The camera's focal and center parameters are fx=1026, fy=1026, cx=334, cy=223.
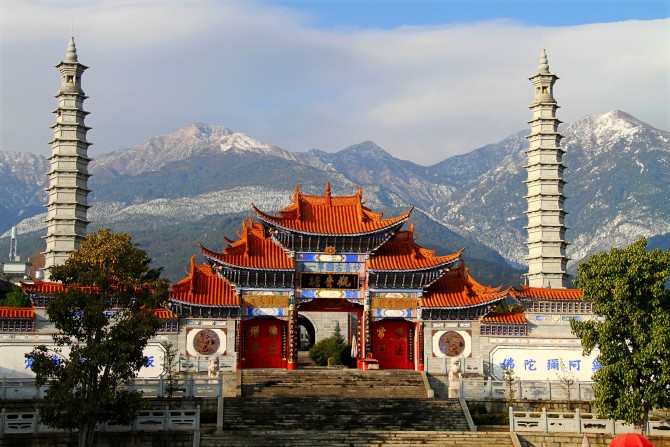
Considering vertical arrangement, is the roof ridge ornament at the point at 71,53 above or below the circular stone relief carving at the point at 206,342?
above

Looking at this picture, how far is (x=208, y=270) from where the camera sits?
4338cm

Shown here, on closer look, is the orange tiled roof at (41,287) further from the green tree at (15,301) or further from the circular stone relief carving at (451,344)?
the circular stone relief carving at (451,344)

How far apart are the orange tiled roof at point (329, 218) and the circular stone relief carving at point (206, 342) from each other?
5157 millimetres

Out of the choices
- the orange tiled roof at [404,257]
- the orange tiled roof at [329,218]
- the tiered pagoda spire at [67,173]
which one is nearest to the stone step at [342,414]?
the orange tiled roof at [404,257]

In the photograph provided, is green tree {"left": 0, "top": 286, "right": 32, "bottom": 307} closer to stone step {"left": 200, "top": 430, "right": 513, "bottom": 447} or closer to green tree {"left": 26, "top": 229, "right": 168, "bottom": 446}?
green tree {"left": 26, "top": 229, "right": 168, "bottom": 446}

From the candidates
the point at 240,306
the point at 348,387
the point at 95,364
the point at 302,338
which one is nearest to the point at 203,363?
the point at 240,306

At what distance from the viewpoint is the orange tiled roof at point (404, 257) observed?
4253cm

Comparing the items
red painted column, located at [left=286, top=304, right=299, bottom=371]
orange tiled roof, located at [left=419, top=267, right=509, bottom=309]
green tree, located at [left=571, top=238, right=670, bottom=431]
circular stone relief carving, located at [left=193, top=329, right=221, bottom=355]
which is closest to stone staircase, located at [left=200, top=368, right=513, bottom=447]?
red painted column, located at [left=286, top=304, right=299, bottom=371]

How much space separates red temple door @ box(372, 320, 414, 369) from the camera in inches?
1697

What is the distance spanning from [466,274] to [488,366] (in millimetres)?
4290

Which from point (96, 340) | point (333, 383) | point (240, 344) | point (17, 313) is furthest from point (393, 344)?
point (96, 340)

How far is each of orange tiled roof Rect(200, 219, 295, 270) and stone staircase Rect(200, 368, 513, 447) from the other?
185 inches

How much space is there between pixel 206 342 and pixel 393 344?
786 cm

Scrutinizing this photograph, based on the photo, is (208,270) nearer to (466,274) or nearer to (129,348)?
(466,274)
